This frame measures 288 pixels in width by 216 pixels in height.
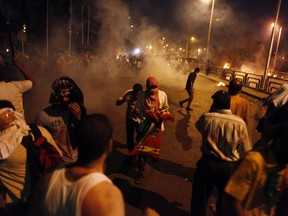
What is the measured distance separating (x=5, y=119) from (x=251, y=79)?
26.3 meters

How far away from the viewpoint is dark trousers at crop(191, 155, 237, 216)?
10.6 ft

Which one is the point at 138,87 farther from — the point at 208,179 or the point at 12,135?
the point at 12,135

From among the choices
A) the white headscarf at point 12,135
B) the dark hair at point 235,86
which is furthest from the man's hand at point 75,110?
the dark hair at point 235,86

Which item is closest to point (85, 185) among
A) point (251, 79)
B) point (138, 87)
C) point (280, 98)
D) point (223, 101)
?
point (223, 101)

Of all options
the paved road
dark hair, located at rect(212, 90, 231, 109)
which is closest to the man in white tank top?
dark hair, located at rect(212, 90, 231, 109)

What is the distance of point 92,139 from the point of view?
1688mm

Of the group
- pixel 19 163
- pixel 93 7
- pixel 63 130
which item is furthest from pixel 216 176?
pixel 93 7

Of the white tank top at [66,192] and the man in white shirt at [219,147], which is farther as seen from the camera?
the man in white shirt at [219,147]

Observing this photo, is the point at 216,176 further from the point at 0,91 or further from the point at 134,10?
the point at 134,10

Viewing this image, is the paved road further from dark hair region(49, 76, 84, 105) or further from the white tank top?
the white tank top

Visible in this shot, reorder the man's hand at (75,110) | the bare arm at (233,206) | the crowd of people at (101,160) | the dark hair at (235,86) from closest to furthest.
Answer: the crowd of people at (101,160) → the bare arm at (233,206) → the man's hand at (75,110) → the dark hair at (235,86)

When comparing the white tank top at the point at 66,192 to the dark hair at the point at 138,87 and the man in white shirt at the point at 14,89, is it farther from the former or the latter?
the dark hair at the point at 138,87

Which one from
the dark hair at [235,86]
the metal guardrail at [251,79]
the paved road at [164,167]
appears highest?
the dark hair at [235,86]

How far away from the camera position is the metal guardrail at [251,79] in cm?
1685
